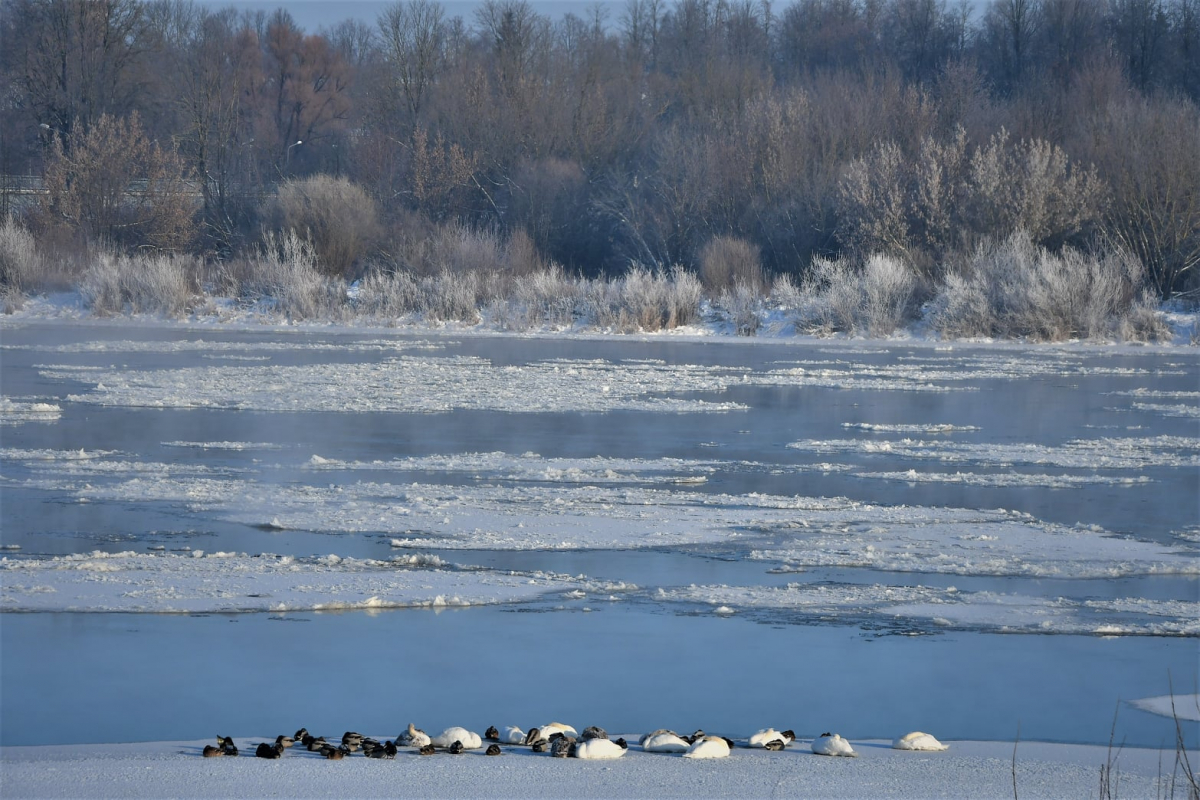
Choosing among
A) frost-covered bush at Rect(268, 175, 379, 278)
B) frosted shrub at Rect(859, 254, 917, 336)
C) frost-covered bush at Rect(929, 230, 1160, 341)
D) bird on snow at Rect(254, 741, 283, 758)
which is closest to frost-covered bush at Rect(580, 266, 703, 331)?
frosted shrub at Rect(859, 254, 917, 336)

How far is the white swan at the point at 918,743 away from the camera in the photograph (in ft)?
14.9

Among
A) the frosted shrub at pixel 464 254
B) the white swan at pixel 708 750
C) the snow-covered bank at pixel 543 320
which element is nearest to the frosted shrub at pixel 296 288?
the snow-covered bank at pixel 543 320

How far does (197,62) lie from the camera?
45031 mm

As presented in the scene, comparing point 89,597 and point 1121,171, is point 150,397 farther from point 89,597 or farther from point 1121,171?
point 1121,171

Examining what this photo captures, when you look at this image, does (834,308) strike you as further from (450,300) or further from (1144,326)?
(450,300)

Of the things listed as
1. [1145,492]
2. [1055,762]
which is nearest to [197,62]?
[1145,492]

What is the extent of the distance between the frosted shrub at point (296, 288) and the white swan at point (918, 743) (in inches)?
948

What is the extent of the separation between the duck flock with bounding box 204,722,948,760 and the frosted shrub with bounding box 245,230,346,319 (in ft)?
78.0

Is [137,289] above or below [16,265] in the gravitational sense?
below

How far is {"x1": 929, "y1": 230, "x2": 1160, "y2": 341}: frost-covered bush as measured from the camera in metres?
24.3

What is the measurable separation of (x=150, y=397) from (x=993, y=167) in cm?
2108

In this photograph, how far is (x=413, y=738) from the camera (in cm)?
449

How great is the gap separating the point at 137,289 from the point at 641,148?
17837mm

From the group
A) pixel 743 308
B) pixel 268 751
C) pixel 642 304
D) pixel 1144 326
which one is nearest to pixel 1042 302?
pixel 1144 326
